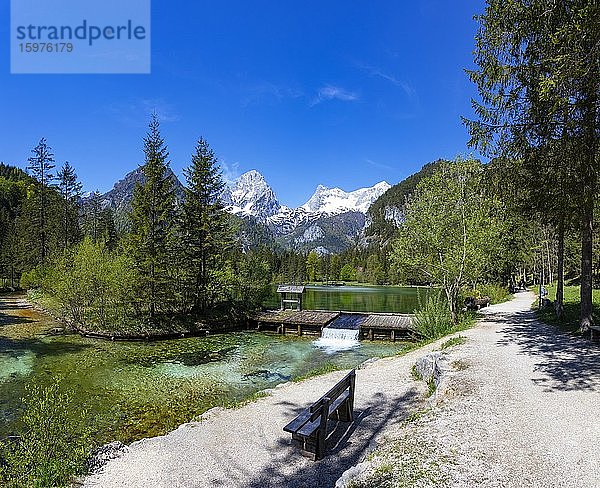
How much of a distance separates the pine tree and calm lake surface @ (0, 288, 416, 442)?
23.2 meters

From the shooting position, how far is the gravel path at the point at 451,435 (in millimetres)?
5512

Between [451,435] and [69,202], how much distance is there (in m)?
54.9

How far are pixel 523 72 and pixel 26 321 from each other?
34.0 metres

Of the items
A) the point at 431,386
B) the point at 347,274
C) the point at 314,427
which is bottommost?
the point at 347,274

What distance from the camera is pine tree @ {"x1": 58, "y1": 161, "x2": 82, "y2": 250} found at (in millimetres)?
48906

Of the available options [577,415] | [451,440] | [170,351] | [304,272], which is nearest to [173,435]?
[451,440]

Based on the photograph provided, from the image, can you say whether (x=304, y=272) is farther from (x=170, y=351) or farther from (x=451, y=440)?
(x=451, y=440)

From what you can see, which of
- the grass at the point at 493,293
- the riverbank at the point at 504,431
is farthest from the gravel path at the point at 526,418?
the grass at the point at 493,293

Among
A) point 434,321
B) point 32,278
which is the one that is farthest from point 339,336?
point 32,278

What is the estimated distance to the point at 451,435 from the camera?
649cm

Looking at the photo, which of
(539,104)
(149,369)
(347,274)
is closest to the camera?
(539,104)

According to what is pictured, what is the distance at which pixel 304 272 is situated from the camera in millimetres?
126750

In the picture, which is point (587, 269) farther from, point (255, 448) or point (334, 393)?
point (255, 448)

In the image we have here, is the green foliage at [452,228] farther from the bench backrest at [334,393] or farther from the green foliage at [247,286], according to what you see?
the green foliage at [247,286]
